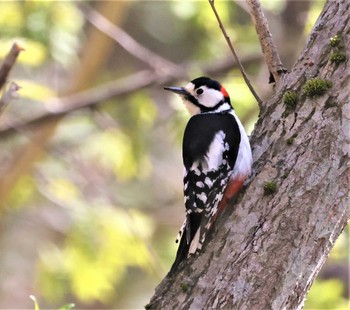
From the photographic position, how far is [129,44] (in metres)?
6.18

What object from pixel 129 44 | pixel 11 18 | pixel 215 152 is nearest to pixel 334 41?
pixel 215 152

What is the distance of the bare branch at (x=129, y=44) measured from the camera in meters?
6.04

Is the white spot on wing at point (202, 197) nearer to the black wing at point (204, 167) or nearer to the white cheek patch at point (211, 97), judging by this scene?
the black wing at point (204, 167)

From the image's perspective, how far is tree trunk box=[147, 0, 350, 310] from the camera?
101 inches

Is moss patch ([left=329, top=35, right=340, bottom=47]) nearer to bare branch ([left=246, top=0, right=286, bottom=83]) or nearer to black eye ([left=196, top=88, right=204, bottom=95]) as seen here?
bare branch ([left=246, top=0, right=286, bottom=83])

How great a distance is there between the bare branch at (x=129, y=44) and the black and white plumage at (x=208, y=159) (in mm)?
2598

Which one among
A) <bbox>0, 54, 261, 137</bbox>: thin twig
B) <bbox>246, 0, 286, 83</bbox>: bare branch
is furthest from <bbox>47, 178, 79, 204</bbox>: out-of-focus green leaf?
<bbox>246, 0, 286, 83</bbox>: bare branch

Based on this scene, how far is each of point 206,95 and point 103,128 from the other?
3.25 meters

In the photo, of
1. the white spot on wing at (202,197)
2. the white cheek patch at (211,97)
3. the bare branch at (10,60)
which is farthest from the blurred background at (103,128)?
the white spot on wing at (202,197)

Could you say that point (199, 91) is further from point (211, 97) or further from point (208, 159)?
point (208, 159)

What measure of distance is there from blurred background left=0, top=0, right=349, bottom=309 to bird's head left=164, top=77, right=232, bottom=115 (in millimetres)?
1234

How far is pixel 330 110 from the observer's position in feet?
9.03

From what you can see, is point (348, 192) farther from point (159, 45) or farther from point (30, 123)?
point (159, 45)

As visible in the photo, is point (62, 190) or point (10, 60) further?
point (62, 190)
